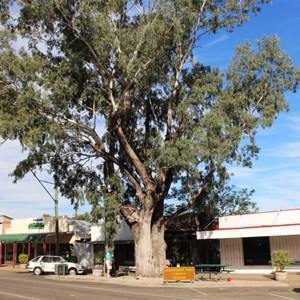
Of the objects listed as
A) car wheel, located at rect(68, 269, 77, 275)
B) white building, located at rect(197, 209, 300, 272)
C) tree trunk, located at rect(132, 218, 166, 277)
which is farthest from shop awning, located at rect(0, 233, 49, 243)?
white building, located at rect(197, 209, 300, 272)

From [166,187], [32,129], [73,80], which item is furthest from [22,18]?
[166,187]

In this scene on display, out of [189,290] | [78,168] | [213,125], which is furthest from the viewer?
[78,168]

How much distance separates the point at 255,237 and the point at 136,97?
485 inches

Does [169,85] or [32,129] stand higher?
[169,85]

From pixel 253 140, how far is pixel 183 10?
9.01 m

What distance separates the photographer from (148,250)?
97.1ft

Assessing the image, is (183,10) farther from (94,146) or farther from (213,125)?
(94,146)

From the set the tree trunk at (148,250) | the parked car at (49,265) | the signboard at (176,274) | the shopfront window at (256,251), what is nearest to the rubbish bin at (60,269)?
the parked car at (49,265)

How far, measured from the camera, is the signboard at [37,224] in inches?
1978

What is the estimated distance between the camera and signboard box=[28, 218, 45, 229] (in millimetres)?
50250

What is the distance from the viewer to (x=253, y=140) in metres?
29.6

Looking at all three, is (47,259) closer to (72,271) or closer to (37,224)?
(72,271)

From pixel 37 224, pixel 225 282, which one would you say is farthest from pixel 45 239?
pixel 225 282

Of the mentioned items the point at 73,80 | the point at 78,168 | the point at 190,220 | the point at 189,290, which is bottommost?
the point at 189,290
